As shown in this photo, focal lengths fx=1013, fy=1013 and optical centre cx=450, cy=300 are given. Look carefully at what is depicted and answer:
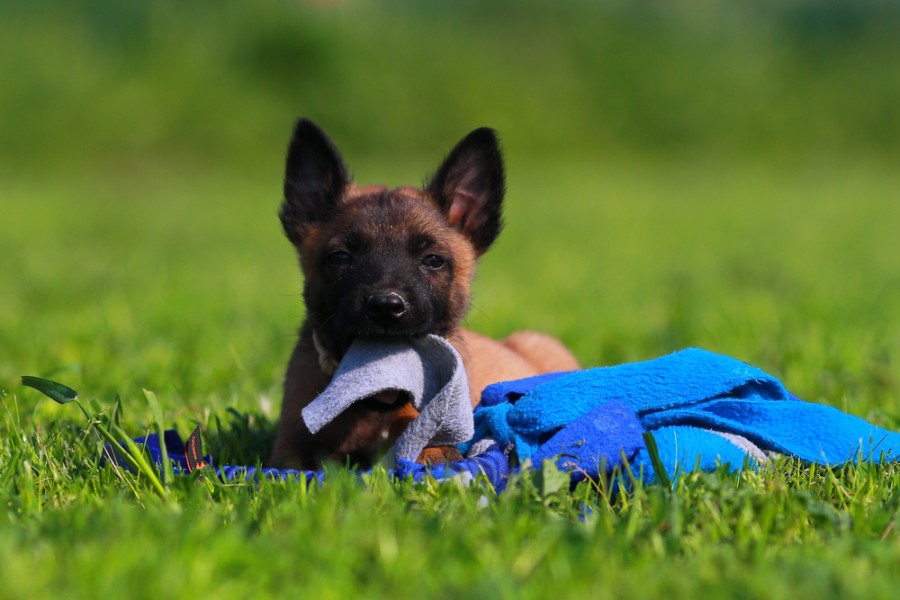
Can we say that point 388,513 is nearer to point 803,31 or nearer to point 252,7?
point 252,7

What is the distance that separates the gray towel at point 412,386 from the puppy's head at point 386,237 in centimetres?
8

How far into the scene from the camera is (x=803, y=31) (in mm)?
32281

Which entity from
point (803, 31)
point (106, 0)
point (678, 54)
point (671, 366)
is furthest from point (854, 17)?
point (671, 366)

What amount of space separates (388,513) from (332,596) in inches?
21.2

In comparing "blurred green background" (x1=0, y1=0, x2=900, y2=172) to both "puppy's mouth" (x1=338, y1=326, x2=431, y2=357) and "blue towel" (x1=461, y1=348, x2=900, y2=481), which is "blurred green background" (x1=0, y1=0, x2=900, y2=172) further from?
"blue towel" (x1=461, y1=348, x2=900, y2=481)

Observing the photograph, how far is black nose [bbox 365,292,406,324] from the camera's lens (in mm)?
3316

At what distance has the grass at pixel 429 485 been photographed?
7.28 ft

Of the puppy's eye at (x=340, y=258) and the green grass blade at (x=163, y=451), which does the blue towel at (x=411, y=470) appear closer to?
the green grass blade at (x=163, y=451)

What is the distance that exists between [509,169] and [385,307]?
22265 millimetres

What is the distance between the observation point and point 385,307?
10.9ft

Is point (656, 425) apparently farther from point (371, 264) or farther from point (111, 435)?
point (111, 435)

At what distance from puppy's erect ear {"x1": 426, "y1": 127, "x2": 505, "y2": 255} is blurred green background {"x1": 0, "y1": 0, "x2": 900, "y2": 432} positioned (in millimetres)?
973

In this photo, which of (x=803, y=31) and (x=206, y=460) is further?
(x=803, y=31)

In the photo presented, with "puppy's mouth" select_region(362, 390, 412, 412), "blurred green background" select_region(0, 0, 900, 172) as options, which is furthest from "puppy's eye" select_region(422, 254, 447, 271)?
"blurred green background" select_region(0, 0, 900, 172)
